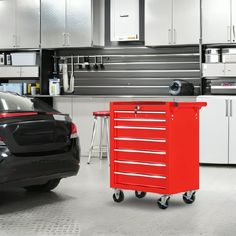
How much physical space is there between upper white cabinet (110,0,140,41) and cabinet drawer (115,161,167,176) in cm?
346

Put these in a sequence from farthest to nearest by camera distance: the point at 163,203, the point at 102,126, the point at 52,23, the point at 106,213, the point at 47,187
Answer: the point at 52,23 → the point at 102,126 → the point at 47,187 → the point at 163,203 → the point at 106,213

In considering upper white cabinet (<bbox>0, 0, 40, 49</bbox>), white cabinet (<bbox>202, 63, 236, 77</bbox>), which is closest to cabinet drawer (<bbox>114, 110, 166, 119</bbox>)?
white cabinet (<bbox>202, 63, 236, 77</bbox>)

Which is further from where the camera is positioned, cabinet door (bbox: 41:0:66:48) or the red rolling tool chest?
cabinet door (bbox: 41:0:66:48)

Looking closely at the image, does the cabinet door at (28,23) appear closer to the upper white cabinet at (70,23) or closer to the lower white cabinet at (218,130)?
the upper white cabinet at (70,23)

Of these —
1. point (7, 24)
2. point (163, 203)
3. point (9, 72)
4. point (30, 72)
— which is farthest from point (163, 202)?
point (7, 24)

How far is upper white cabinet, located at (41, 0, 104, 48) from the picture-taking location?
786cm

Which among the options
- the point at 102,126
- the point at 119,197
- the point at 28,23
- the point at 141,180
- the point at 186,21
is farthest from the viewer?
the point at 28,23

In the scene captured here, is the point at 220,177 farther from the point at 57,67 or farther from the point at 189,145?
the point at 57,67

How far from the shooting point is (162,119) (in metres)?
4.45

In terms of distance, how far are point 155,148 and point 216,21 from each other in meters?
3.28

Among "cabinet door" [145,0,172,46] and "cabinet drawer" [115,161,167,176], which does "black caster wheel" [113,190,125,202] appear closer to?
→ "cabinet drawer" [115,161,167,176]

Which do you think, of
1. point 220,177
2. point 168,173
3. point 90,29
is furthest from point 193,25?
point 168,173

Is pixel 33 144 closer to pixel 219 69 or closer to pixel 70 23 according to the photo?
pixel 219 69

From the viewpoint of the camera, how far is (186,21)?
732 centimetres
